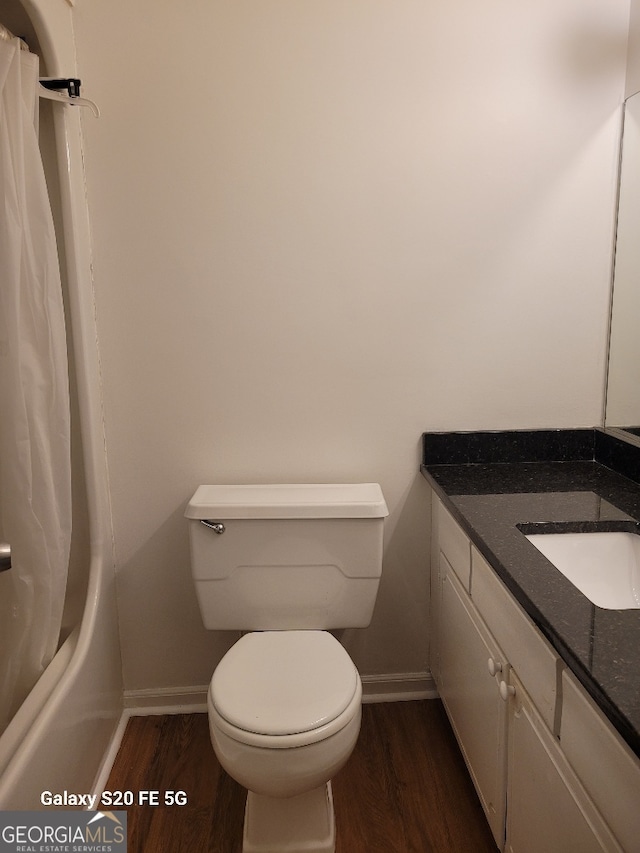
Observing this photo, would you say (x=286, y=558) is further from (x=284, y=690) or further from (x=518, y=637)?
(x=518, y=637)

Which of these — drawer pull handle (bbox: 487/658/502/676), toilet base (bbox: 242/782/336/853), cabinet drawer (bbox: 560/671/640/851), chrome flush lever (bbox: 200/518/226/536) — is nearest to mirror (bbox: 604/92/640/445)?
drawer pull handle (bbox: 487/658/502/676)

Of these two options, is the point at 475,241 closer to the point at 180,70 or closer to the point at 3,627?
the point at 180,70

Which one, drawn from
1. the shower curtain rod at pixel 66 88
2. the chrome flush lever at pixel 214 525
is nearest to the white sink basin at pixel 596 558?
the chrome flush lever at pixel 214 525

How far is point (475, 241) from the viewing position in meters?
2.10

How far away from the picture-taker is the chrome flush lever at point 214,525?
196cm

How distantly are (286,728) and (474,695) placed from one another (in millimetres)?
517

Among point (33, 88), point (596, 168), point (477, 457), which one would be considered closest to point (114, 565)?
point (477, 457)

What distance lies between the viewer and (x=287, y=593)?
2018mm

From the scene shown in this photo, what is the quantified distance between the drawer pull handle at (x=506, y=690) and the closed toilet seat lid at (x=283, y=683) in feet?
1.23

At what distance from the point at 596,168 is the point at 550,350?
565 millimetres

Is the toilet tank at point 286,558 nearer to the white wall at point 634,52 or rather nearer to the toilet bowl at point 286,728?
the toilet bowl at point 286,728

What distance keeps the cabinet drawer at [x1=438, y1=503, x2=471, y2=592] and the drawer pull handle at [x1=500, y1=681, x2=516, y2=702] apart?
0.36 m

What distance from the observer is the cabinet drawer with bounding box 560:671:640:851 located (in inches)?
37.2

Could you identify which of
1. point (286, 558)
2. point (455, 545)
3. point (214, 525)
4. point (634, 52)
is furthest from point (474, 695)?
point (634, 52)
